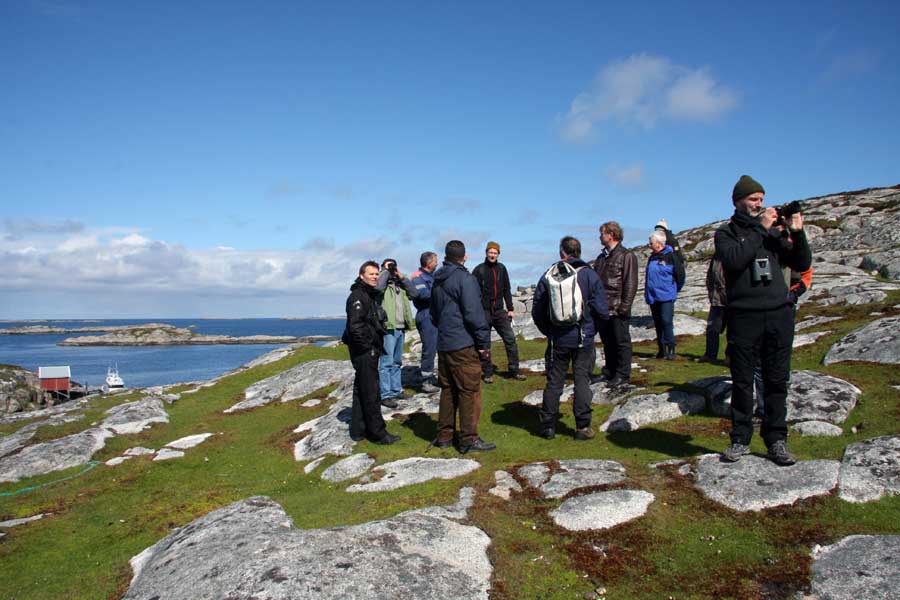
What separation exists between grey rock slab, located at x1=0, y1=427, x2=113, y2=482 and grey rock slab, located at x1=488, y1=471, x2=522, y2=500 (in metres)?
12.4

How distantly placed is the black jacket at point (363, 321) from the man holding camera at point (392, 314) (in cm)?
133

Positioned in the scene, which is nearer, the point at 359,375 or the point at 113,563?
the point at 113,563

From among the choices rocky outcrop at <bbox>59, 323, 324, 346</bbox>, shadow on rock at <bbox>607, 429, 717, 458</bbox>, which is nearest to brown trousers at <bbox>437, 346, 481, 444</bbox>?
shadow on rock at <bbox>607, 429, 717, 458</bbox>

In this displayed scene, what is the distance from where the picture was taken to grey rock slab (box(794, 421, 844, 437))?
29.9 feet

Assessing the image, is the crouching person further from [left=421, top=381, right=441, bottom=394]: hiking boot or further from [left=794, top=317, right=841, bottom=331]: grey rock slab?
[left=794, top=317, right=841, bottom=331]: grey rock slab

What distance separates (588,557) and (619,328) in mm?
7367

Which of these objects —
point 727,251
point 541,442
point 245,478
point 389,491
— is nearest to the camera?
point 727,251

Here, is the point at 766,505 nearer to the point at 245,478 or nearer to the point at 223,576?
the point at 223,576

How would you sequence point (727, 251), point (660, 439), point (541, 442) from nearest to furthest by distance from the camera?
point (727, 251) → point (660, 439) → point (541, 442)

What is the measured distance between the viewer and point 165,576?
20.8 feet

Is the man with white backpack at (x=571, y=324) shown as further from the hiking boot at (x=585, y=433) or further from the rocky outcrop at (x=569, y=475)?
the rocky outcrop at (x=569, y=475)

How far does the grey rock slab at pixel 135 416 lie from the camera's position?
1730cm

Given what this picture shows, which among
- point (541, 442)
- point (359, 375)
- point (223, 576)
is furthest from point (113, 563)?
point (541, 442)

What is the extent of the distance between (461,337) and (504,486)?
10.00 ft
